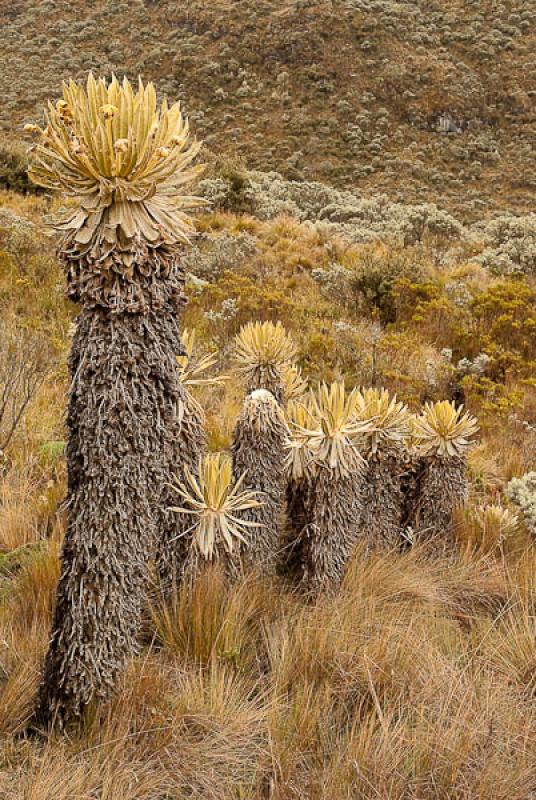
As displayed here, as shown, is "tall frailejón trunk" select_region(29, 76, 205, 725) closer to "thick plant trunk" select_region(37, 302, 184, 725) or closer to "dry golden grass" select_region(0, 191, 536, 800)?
"thick plant trunk" select_region(37, 302, 184, 725)

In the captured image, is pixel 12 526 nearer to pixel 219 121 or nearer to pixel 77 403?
pixel 77 403

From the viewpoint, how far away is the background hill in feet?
92.2

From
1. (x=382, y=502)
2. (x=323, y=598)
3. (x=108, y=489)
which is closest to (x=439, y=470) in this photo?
(x=382, y=502)

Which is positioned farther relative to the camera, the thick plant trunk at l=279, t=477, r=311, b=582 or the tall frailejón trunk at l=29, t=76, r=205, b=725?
the thick plant trunk at l=279, t=477, r=311, b=582

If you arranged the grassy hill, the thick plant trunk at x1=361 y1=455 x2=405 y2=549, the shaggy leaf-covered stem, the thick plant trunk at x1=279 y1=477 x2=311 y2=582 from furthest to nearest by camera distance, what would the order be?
the thick plant trunk at x1=361 y1=455 x2=405 y2=549
the thick plant trunk at x1=279 y1=477 x2=311 y2=582
the shaggy leaf-covered stem
the grassy hill

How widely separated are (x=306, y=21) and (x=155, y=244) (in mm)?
37396

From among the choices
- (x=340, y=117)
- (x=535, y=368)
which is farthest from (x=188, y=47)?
(x=535, y=368)

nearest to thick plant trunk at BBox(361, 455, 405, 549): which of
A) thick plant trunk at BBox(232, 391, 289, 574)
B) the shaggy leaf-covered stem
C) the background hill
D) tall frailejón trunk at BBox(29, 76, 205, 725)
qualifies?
the shaggy leaf-covered stem

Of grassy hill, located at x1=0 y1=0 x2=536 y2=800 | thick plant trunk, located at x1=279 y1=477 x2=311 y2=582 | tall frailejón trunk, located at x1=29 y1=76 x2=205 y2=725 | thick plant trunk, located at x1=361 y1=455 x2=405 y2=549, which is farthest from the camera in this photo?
thick plant trunk, located at x1=361 y1=455 x2=405 y2=549

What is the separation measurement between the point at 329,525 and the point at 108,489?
118 centimetres

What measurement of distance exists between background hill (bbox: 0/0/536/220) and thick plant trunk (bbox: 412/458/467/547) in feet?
78.6

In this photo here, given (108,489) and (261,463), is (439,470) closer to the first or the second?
(261,463)

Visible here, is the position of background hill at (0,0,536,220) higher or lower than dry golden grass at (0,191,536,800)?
higher

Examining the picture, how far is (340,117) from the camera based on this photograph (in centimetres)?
3105
